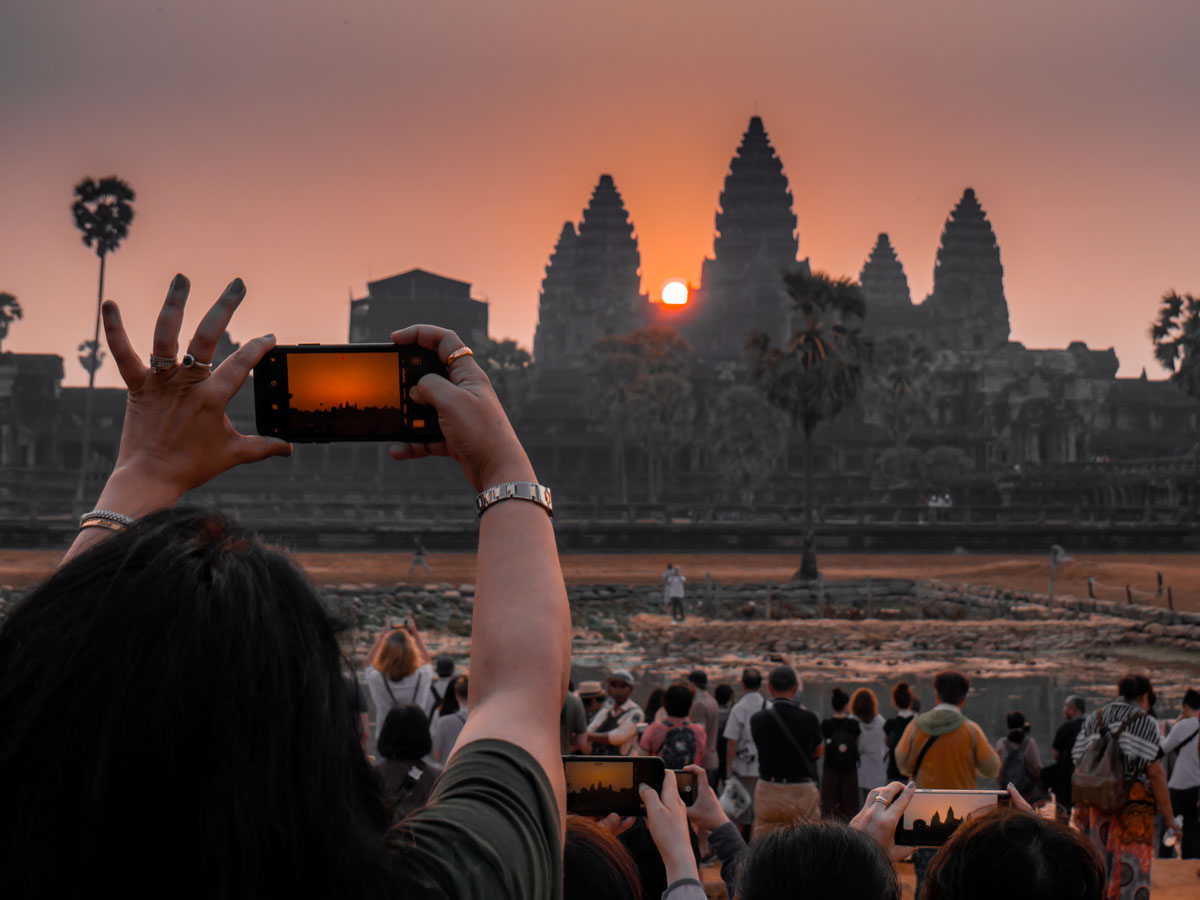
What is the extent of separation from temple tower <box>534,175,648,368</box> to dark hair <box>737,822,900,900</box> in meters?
99.9

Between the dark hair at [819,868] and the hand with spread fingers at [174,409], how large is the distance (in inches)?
48.6

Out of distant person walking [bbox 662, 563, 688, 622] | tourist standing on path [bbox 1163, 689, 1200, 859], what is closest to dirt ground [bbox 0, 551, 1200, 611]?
distant person walking [bbox 662, 563, 688, 622]

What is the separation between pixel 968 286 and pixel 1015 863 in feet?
365

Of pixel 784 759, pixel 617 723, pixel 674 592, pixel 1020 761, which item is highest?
pixel 617 723

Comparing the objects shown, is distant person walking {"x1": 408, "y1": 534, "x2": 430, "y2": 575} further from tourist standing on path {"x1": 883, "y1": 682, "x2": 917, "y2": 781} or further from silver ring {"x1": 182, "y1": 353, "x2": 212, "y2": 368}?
silver ring {"x1": 182, "y1": 353, "x2": 212, "y2": 368}

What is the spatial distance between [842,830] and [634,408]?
60.8 metres

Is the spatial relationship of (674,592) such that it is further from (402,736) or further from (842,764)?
(402,736)

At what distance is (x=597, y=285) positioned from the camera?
105 meters

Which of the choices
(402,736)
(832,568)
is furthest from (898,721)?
(832,568)

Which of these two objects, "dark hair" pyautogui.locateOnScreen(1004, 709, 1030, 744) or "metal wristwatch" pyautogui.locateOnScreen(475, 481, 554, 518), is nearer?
"metal wristwatch" pyautogui.locateOnScreen(475, 481, 554, 518)

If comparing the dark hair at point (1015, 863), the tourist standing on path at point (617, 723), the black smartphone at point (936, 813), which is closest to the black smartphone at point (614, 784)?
the dark hair at point (1015, 863)

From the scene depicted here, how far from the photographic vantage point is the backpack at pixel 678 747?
6883mm

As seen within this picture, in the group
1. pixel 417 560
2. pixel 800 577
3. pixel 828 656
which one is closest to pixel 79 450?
pixel 417 560

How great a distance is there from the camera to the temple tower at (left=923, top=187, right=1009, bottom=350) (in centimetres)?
10694
